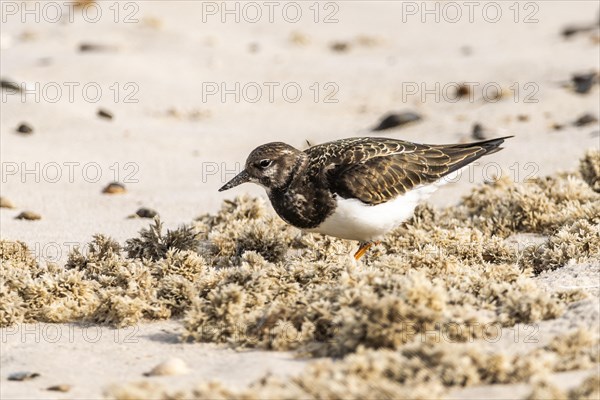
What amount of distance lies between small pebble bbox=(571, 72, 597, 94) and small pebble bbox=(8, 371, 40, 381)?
8086 mm

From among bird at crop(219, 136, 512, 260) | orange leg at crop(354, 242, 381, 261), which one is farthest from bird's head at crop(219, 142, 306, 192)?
orange leg at crop(354, 242, 381, 261)

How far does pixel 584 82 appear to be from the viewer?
10.9 metres

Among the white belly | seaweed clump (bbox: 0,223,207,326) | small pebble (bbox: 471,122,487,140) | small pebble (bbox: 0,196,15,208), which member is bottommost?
seaweed clump (bbox: 0,223,207,326)

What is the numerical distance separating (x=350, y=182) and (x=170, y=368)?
85.7 inches

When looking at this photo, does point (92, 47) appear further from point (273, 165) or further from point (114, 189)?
point (273, 165)

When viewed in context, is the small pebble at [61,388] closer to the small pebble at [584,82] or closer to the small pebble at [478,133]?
the small pebble at [478,133]

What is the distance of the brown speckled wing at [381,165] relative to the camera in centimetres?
608


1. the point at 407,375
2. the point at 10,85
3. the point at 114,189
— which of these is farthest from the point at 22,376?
the point at 10,85

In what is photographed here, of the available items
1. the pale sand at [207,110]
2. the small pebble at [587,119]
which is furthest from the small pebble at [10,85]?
the small pebble at [587,119]

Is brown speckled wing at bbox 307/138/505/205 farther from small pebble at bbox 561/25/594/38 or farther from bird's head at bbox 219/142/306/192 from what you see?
small pebble at bbox 561/25/594/38

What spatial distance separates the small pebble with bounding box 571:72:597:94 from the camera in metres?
10.8

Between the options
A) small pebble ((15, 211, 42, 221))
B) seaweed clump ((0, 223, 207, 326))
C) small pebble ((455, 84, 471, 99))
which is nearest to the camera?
seaweed clump ((0, 223, 207, 326))

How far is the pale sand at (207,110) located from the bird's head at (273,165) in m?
1.39

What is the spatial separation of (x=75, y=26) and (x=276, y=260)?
8878mm
